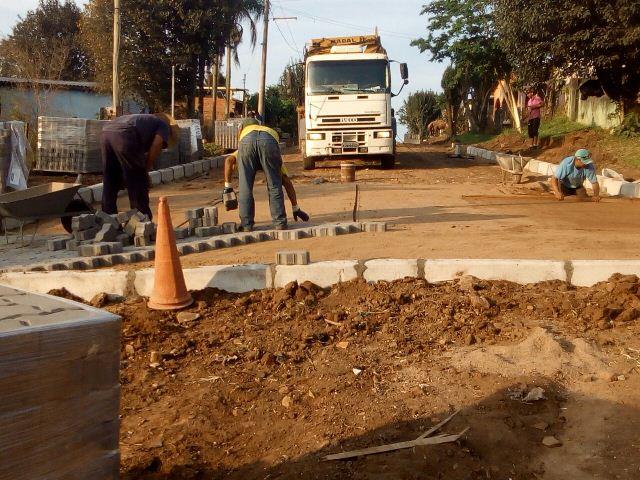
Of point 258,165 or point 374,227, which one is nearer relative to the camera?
point 374,227

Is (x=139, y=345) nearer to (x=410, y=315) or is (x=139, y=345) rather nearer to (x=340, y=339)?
(x=340, y=339)

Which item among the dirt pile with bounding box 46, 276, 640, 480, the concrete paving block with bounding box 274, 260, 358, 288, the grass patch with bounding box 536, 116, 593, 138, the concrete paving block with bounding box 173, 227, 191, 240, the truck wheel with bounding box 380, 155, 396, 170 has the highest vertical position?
the grass patch with bounding box 536, 116, 593, 138

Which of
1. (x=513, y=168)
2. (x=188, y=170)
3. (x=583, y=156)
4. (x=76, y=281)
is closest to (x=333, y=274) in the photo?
(x=76, y=281)

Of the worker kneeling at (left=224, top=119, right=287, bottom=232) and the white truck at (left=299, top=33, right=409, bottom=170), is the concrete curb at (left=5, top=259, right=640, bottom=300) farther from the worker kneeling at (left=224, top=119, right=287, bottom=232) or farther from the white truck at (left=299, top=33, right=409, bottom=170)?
the white truck at (left=299, top=33, right=409, bottom=170)

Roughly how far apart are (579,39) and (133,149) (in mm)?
11816

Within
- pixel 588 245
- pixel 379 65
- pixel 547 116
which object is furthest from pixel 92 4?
pixel 588 245

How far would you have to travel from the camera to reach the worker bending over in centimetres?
764

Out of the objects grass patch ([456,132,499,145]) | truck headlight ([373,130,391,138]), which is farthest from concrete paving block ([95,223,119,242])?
grass patch ([456,132,499,145])

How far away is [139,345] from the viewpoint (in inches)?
172

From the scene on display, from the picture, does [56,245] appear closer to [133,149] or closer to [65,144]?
[133,149]

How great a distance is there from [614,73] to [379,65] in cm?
576

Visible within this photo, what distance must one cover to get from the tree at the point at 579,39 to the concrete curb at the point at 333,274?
11.3 metres

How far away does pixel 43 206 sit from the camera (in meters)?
7.24

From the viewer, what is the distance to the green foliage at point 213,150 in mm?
21780
